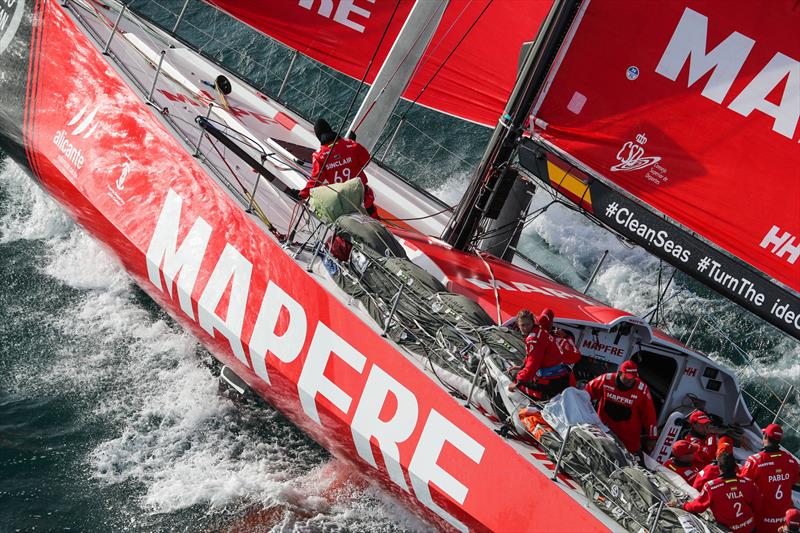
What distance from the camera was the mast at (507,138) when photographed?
21.3 feet

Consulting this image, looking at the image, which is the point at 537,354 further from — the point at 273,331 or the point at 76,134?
the point at 76,134

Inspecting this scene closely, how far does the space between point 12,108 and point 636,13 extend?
17.3 feet

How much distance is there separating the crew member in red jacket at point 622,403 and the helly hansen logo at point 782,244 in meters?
1.24

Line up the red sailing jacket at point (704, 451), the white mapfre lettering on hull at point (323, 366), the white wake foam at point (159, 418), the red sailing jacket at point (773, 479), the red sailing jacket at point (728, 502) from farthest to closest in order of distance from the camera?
the white wake foam at point (159, 418), the white mapfre lettering on hull at point (323, 366), the red sailing jacket at point (704, 451), the red sailing jacket at point (773, 479), the red sailing jacket at point (728, 502)

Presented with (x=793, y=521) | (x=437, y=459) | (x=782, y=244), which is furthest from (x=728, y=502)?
(x=782, y=244)

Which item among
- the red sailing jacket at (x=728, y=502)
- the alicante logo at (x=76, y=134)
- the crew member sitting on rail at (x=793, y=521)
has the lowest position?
the alicante logo at (x=76, y=134)

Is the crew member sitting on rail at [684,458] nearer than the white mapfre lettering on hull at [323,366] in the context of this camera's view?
Yes

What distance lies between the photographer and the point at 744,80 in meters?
5.82

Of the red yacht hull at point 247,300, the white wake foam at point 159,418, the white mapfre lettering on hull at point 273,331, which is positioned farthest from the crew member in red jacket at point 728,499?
the white mapfre lettering on hull at point 273,331

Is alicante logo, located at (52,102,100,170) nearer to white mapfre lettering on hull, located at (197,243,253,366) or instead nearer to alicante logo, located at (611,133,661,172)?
white mapfre lettering on hull, located at (197,243,253,366)

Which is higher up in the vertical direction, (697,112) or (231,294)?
(697,112)

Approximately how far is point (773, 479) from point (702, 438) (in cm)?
82

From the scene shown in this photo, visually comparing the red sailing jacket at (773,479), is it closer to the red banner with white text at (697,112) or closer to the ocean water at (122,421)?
the red banner with white text at (697,112)

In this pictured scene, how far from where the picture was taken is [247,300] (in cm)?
644
